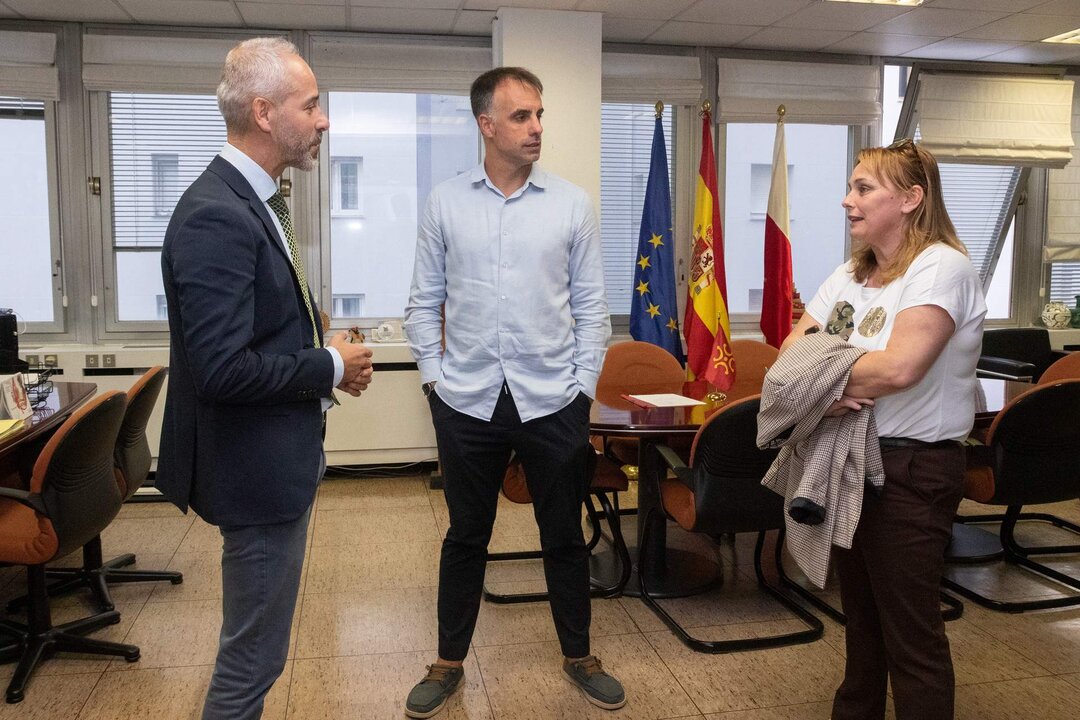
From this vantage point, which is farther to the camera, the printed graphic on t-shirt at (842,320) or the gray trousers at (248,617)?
the printed graphic on t-shirt at (842,320)

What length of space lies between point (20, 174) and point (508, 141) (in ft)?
13.5

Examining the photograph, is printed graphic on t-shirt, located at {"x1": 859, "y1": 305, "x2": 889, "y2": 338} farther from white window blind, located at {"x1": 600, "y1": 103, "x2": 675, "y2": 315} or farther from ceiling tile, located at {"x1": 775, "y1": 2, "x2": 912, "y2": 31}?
white window blind, located at {"x1": 600, "y1": 103, "x2": 675, "y2": 315}

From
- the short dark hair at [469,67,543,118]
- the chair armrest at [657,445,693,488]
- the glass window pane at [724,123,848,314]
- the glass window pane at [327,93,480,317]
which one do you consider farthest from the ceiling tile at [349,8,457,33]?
the chair armrest at [657,445,693,488]

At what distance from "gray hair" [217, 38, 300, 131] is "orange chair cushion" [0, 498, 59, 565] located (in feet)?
5.46

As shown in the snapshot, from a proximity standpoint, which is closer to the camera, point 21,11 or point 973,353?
point 973,353

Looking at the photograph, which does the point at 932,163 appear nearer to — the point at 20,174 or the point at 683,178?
the point at 683,178

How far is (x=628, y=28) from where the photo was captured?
17.8 ft

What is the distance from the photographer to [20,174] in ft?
17.4

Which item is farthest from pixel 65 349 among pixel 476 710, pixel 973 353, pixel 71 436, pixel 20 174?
pixel 973 353

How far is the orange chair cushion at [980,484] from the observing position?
3412 mm

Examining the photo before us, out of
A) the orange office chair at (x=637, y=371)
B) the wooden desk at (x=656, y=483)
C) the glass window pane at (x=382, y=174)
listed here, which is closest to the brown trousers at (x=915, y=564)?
the wooden desk at (x=656, y=483)

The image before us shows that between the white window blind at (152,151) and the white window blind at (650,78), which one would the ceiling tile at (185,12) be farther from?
the white window blind at (650,78)

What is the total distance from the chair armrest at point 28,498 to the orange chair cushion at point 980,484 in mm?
3148

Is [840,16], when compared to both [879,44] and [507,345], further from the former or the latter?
[507,345]
